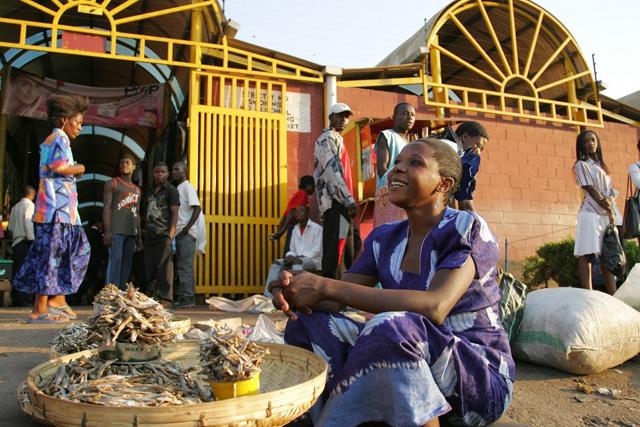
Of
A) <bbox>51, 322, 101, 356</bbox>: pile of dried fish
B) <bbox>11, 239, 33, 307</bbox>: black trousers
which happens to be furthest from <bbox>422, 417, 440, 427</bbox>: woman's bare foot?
<bbox>11, 239, 33, 307</bbox>: black trousers

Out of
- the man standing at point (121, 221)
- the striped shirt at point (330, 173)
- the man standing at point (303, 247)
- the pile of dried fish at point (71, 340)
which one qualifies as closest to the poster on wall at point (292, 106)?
the man standing at point (303, 247)

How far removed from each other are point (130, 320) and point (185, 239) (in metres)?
4.26

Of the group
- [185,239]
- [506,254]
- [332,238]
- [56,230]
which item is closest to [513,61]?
[506,254]

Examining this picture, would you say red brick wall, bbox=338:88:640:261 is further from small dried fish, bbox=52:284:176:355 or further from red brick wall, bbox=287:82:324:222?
small dried fish, bbox=52:284:176:355

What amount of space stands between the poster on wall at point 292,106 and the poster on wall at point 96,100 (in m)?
2.00

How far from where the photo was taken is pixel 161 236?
17.7ft

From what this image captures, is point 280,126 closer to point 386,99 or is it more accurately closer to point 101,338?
point 386,99

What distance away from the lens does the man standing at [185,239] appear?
586cm

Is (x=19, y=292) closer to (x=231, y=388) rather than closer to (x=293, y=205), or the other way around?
(x=293, y=205)

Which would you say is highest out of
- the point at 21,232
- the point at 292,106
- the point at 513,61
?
the point at 513,61

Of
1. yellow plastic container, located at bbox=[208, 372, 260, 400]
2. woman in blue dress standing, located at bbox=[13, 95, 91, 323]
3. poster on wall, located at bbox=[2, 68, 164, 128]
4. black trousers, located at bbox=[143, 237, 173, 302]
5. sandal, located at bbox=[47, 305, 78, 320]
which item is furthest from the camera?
poster on wall, located at bbox=[2, 68, 164, 128]

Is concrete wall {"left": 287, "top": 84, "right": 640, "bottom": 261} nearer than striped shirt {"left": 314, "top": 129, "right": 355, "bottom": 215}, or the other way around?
striped shirt {"left": 314, "top": 129, "right": 355, "bottom": 215}

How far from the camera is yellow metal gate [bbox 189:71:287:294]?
6805mm

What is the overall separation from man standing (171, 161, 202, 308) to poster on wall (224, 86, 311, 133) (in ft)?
5.89
